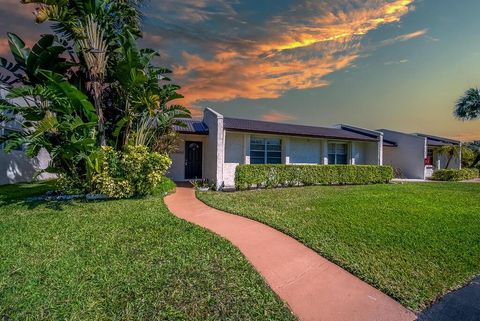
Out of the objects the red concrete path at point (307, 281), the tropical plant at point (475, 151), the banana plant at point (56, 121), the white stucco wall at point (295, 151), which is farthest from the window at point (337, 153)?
the tropical plant at point (475, 151)

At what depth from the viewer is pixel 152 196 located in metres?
10.3

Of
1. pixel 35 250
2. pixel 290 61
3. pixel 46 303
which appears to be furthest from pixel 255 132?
pixel 46 303

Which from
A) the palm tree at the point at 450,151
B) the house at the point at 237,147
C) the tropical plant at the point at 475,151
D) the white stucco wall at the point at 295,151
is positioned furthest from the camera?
the tropical plant at the point at 475,151

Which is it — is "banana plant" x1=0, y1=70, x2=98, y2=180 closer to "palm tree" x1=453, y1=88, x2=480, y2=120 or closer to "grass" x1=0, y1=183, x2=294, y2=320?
"grass" x1=0, y1=183, x2=294, y2=320

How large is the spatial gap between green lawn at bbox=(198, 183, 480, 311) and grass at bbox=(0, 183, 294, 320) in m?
1.97

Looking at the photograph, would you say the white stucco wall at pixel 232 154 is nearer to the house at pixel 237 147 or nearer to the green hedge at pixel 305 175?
the house at pixel 237 147

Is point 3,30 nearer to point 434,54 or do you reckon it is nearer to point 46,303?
point 46,303

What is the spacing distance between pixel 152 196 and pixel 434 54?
1324 centimetres

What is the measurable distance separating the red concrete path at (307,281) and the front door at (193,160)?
10037mm

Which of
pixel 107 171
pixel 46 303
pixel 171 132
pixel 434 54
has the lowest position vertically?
pixel 46 303

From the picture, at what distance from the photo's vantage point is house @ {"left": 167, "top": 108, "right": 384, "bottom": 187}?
14.0m

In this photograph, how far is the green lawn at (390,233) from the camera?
4266 millimetres

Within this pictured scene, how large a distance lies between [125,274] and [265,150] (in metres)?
12.7

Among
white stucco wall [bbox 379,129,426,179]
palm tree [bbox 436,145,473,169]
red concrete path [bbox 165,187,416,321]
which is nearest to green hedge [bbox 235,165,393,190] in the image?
white stucco wall [bbox 379,129,426,179]
